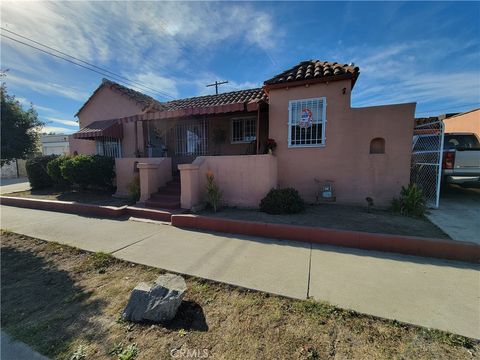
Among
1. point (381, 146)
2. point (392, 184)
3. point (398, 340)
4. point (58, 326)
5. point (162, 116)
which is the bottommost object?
point (58, 326)

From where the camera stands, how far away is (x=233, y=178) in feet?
22.5

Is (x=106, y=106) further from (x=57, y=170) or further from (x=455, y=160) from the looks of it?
(x=455, y=160)

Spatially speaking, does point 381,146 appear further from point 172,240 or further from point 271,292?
point 172,240

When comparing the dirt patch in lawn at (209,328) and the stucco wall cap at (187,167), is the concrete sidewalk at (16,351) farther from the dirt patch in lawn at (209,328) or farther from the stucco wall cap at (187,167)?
the stucco wall cap at (187,167)

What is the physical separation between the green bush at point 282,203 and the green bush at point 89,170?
6756 mm

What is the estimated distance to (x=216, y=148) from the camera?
388 inches

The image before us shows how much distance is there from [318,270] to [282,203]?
8.60 feet

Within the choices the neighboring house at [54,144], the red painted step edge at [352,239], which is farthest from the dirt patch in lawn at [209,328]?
the neighboring house at [54,144]

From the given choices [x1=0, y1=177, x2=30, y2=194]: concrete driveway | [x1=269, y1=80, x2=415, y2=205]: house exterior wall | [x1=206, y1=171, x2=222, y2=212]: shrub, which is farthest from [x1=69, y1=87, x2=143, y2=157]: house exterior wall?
[x1=269, y1=80, x2=415, y2=205]: house exterior wall

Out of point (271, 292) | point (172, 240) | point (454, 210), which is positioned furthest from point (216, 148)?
point (454, 210)

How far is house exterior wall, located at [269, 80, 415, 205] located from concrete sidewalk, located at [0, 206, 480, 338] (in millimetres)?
3068

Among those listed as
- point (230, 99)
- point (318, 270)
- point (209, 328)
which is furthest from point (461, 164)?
point (209, 328)

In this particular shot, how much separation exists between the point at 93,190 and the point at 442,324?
11.4 m

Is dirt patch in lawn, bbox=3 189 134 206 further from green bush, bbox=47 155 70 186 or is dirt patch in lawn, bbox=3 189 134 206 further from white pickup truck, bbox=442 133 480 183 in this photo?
white pickup truck, bbox=442 133 480 183
